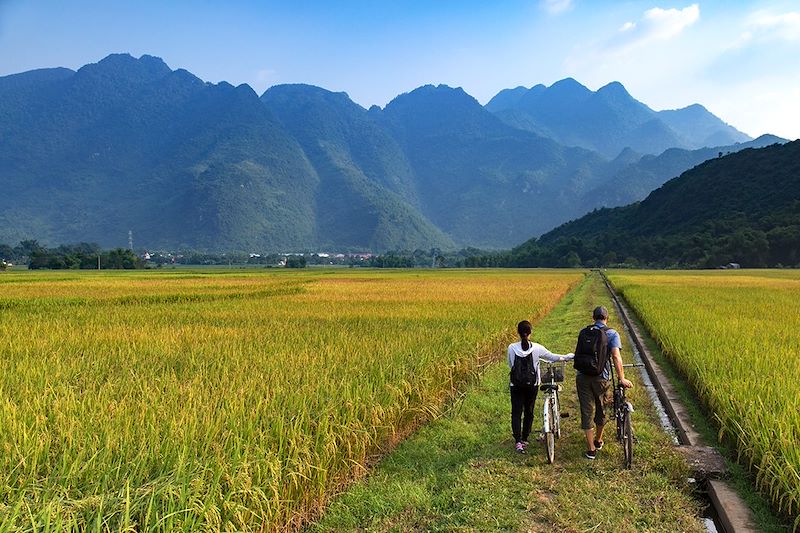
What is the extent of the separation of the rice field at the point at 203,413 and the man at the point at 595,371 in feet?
6.71

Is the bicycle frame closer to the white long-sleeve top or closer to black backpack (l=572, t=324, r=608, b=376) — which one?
black backpack (l=572, t=324, r=608, b=376)

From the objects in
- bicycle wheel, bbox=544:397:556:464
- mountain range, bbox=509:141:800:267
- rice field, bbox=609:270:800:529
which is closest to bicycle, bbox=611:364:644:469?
bicycle wheel, bbox=544:397:556:464

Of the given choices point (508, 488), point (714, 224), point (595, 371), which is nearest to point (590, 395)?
point (595, 371)

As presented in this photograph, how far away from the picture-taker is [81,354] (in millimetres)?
8438

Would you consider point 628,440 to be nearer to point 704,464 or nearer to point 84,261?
point 704,464

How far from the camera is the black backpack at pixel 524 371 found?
18.6 ft

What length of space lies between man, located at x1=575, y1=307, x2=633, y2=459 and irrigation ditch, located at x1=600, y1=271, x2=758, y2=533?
3.26 feet

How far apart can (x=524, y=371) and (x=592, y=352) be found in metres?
0.75

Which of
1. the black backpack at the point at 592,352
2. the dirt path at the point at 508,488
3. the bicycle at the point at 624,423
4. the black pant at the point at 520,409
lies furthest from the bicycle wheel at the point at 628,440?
the black pant at the point at 520,409

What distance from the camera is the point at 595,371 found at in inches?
214

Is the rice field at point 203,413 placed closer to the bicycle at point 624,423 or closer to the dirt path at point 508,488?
the dirt path at point 508,488

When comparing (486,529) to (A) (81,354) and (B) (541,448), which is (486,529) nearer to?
(B) (541,448)

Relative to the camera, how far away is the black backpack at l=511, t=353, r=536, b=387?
568 centimetres

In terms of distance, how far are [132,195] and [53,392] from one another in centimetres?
21603
